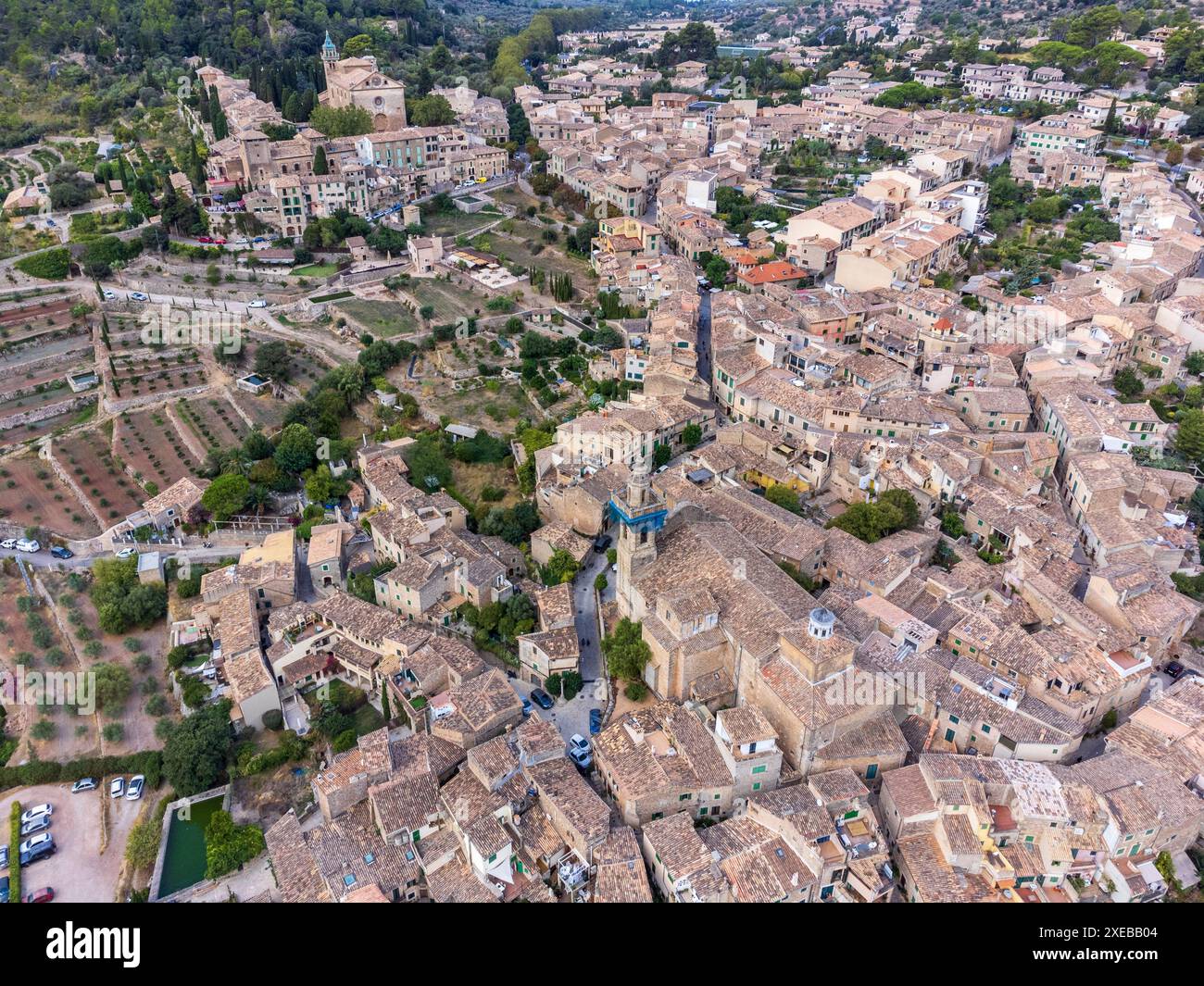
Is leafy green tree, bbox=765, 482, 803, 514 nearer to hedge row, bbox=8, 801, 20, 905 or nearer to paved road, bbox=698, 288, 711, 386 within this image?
paved road, bbox=698, 288, 711, 386

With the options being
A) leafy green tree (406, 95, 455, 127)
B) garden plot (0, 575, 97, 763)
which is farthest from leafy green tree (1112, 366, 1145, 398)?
leafy green tree (406, 95, 455, 127)

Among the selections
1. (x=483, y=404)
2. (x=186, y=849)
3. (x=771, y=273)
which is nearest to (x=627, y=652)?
(x=186, y=849)

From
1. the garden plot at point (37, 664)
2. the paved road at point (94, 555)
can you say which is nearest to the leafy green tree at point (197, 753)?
the garden plot at point (37, 664)

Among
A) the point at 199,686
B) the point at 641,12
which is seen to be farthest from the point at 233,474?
the point at 641,12

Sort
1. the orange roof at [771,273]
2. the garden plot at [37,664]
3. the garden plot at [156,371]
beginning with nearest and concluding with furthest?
the garden plot at [37,664] → the garden plot at [156,371] → the orange roof at [771,273]

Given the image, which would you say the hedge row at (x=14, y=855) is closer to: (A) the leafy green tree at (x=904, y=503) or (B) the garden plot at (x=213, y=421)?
(B) the garden plot at (x=213, y=421)

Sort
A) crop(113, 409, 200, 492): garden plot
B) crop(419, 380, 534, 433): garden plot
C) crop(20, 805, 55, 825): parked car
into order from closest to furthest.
Answer: crop(20, 805, 55, 825): parked car < crop(113, 409, 200, 492): garden plot < crop(419, 380, 534, 433): garden plot

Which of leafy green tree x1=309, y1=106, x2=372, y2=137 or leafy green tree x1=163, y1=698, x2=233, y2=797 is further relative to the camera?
leafy green tree x1=309, y1=106, x2=372, y2=137
